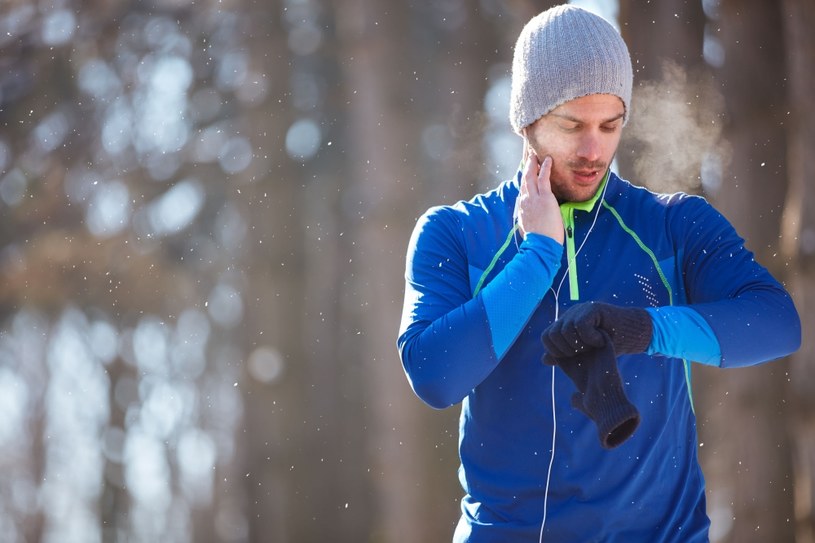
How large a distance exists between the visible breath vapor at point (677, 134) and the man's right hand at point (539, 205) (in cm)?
435

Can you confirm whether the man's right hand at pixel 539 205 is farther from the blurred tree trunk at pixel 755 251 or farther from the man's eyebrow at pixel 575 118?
the blurred tree trunk at pixel 755 251

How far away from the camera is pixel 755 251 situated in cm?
648

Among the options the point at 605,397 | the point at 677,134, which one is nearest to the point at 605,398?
the point at 605,397

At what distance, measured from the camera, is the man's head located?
108 inches

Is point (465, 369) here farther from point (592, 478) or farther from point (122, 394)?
point (122, 394)

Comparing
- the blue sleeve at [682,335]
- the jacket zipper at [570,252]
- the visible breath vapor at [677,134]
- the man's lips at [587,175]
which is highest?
the visible breath vapor at [677,134]

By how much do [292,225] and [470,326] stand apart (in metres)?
10.0

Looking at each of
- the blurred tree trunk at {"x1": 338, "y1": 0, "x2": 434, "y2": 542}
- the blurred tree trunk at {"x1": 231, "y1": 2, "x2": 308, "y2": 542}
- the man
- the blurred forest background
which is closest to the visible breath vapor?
the blurred forest background

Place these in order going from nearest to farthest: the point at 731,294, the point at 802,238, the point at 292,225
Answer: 1. the point at 731,294
2. the point at 802,238
3. the point at 292,225

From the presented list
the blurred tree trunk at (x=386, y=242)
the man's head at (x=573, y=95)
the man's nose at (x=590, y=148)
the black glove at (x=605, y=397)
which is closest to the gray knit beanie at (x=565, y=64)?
the man's head at (x=573, y=95)

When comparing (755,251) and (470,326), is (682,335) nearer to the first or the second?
(470,326)

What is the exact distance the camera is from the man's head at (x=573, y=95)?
8.97 feet

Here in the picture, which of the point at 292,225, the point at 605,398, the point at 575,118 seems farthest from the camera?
the point at 292,225

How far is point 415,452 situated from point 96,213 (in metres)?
5.05
